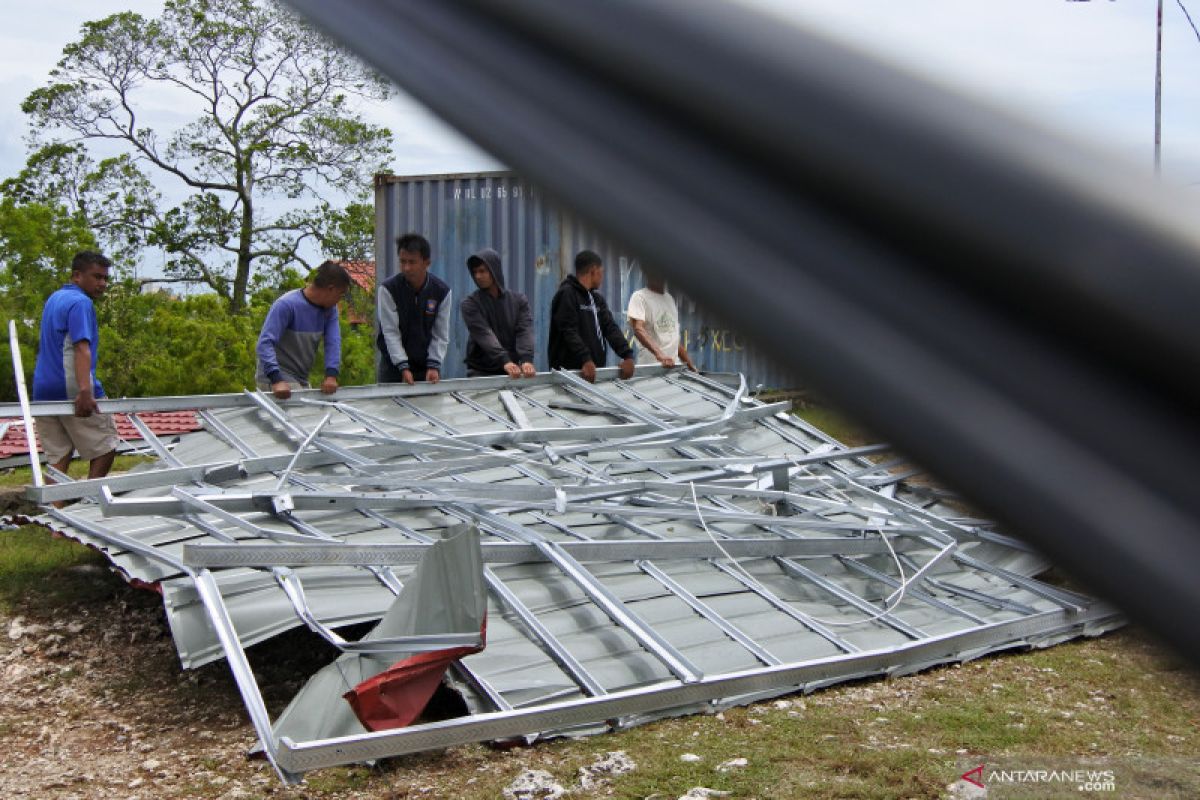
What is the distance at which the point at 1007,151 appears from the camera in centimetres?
52

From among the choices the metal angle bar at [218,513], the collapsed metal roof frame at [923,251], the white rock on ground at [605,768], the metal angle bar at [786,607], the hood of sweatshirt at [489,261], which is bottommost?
the white rock on ground at [605,768]

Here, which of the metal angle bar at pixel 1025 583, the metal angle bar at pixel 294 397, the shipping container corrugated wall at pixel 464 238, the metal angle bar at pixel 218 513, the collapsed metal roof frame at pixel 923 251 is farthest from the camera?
the shipping container corrugated wall at pixel 464 238

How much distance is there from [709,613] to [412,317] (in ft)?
12.2

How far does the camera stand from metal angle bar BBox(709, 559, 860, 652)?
5226 millimetres

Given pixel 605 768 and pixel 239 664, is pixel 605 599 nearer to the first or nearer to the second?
pixel 605 768

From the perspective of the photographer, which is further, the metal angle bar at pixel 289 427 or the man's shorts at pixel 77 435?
the man's shorts at pixel 77 435

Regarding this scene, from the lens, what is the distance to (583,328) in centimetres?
867

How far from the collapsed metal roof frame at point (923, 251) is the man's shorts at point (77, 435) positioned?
Answer: 23.0 feet

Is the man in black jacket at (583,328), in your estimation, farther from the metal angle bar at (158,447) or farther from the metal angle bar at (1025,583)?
the metal angle bar at (1025,583)

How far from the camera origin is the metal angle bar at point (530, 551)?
4523 mm

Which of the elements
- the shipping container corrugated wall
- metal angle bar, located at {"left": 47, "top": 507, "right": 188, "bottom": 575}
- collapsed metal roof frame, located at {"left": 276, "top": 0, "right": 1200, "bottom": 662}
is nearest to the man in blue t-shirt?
metal angle bar, located at {"left": 47, "top": 507, "right": 188, "bottom": 575}

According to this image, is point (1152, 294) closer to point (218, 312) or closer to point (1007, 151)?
point (1007, 151)

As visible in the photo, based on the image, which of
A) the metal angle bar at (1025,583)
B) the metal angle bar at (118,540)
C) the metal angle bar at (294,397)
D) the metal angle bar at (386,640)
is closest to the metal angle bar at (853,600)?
the metal angle bar at (1025,583)

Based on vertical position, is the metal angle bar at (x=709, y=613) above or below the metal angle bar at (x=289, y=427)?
below
